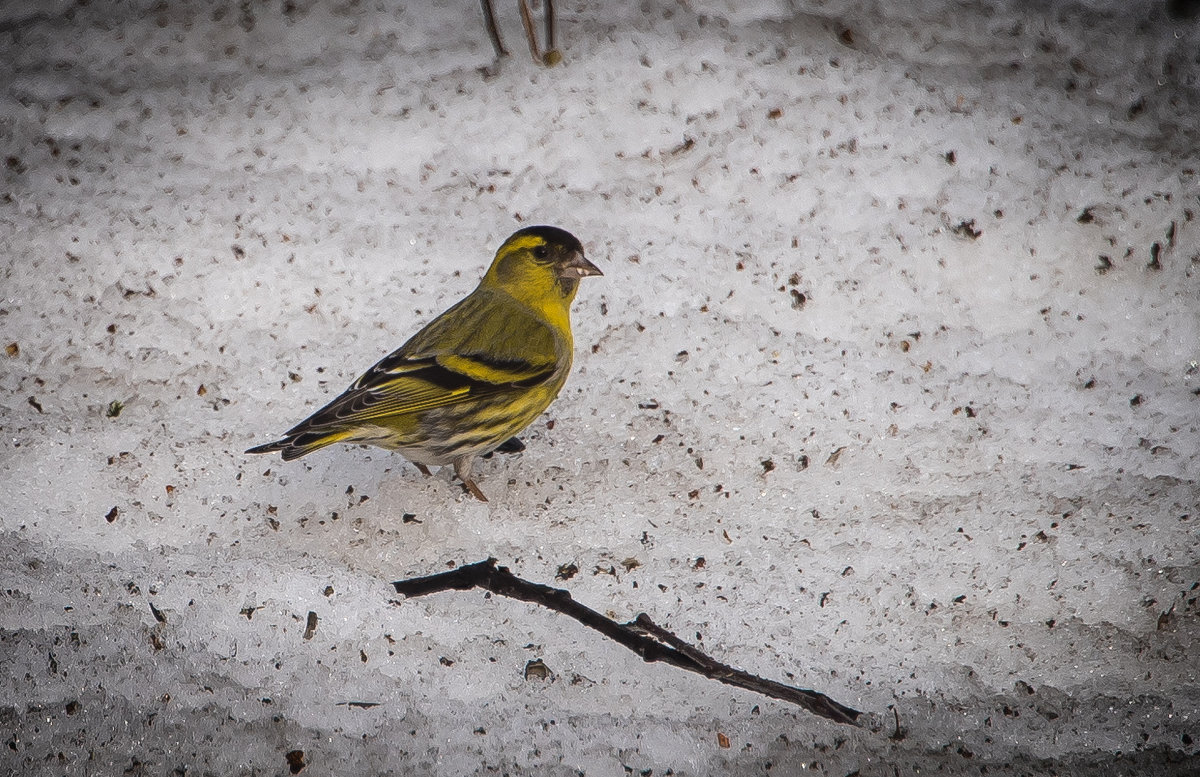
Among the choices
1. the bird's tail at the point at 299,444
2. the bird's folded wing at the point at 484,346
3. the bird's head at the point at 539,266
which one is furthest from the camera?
the bird's head at the point at 539,266

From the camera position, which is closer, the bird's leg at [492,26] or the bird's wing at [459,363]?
the bird's wing at [459,363]

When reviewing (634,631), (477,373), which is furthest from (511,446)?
(634,631)

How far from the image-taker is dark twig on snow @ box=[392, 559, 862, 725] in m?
2.62

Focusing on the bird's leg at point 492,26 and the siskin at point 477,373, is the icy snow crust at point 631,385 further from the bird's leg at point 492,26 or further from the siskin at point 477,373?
the siskin at point 477,373

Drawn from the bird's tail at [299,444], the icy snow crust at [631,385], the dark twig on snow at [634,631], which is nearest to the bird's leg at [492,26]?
the icy snow crust at [631,385]

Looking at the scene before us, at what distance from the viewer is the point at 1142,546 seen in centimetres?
280

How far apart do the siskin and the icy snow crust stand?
0.62ft

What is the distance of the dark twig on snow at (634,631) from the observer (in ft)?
8.60

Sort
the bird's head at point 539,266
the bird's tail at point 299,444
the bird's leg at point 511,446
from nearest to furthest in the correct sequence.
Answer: the bird's tail at point 299,444 → the bird's head at point 539,266 → the bird's leg at point 511,446

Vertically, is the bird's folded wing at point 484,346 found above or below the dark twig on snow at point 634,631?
above

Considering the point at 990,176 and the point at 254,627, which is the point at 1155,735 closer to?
the point at 990,176

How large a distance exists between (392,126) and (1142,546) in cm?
271

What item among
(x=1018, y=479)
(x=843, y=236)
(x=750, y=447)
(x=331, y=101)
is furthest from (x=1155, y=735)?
(x=331, y=101)

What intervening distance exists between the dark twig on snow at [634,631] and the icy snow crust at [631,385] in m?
0.06
